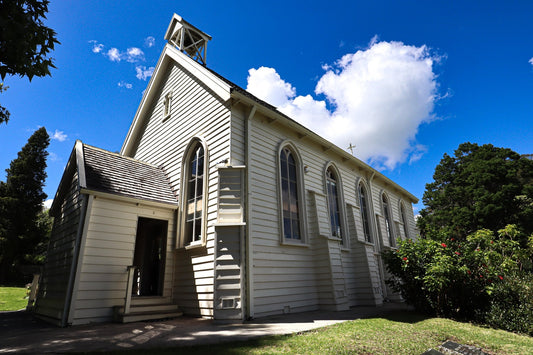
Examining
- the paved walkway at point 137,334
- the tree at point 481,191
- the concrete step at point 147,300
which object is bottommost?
the paved walkway at point 137,334

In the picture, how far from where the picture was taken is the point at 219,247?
7750mm

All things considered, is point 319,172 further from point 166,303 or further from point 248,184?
point 166,303

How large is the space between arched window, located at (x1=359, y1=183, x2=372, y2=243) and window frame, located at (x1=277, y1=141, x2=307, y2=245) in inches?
216

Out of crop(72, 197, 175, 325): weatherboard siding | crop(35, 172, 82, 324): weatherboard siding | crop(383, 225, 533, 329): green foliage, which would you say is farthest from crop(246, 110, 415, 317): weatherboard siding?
crop(35, 172, 82, 324): weatherboard siding

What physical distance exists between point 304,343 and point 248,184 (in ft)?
15.7

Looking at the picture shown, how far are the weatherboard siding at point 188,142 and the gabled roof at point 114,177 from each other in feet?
2.03

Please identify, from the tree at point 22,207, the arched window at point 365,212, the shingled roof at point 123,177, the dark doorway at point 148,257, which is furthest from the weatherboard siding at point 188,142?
the tree at point 22,207

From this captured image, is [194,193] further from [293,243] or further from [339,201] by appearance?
[339,201]

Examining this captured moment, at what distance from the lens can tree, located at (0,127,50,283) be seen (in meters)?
25.2

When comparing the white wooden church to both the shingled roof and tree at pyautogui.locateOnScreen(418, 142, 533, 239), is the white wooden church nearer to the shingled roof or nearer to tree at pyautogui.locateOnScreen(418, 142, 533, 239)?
the shingled roof

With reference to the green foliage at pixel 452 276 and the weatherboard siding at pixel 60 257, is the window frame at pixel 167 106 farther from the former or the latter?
the green foliage at pixel 452 276

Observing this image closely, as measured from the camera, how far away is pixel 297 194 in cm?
1059

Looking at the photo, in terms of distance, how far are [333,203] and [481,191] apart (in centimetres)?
2111

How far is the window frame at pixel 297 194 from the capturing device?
30.3 ft
